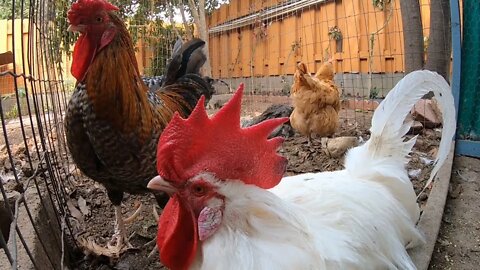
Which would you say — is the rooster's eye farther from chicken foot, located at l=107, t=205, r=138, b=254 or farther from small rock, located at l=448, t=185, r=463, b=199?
small rock, located at l=448, t=185, r=463, b=199

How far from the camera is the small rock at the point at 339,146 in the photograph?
4.43 metres

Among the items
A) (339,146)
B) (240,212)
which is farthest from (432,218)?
(240,212)

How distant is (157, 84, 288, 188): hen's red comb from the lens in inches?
53.7

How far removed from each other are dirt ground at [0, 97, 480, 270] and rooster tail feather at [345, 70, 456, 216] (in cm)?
69

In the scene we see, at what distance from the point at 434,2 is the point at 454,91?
1.69 metres

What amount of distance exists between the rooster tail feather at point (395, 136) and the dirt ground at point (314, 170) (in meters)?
0.69

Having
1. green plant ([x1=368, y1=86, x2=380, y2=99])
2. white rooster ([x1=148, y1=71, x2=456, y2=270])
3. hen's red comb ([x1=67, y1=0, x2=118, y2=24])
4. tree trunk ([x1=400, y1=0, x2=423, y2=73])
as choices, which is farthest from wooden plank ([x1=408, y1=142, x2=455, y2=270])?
green plant ([x1=368, y1=86, x2=380, y2=99])

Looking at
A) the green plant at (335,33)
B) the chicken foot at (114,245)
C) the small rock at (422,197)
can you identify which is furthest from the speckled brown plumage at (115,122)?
the green plant at (335,33)

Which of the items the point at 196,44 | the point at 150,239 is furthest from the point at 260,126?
the point at 196,44

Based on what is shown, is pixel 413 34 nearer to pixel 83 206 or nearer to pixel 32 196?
pixel 83 206

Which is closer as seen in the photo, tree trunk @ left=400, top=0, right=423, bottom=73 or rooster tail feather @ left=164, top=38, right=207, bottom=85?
rooster tail feather @ left=164, top=38, right=207, bottom=85

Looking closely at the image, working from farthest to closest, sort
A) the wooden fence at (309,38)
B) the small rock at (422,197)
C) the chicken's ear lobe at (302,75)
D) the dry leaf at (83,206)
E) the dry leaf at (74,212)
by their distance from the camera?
1. the wooden fence at (309,38)
2. the chicken's ear lobe at (302,75)
3. the dry leaf at (83,206)
4. the dry leaf at (74,212)
5. the small rock at (422,197)

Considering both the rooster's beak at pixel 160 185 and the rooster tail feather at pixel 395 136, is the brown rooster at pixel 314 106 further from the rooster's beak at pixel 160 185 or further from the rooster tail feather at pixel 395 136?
the rooster's beak at pixel 160 185

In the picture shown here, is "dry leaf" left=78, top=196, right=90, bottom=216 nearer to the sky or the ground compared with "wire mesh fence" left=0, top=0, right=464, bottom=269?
nearer to the ground
